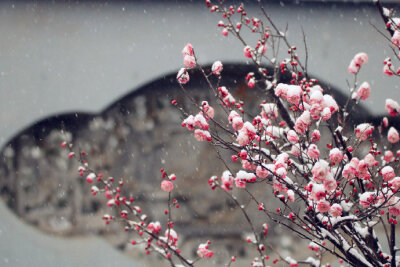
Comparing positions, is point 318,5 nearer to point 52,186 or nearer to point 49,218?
point 52,186

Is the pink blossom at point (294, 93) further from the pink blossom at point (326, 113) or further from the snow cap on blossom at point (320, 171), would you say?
the snow cap on blossom at point (320, 171)

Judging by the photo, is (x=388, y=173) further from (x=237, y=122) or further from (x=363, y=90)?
(x=237, y=122)

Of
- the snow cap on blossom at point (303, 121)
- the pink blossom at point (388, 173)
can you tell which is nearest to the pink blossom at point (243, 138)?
the snow cap on blossom at point (303, 121)

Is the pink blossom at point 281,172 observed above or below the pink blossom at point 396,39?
below

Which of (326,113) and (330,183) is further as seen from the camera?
(326,113)

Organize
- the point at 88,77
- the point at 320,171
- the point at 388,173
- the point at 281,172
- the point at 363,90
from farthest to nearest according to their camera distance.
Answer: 1. the point at 88,77
2. the point at 363,90
3. the point at 388,173
4. the point at 281,172
5. the point at 320,171

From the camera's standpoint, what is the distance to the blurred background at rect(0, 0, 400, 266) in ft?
14.3

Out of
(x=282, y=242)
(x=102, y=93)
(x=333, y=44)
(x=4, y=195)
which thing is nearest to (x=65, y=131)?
(x=102, y=93)

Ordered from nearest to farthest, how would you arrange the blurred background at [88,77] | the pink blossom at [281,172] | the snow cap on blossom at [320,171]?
the snow cap on blossom at [320,171] < the pink blossom at [281,172] < the blurred background at [88,77]

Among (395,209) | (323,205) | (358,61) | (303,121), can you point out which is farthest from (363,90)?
(323,205)

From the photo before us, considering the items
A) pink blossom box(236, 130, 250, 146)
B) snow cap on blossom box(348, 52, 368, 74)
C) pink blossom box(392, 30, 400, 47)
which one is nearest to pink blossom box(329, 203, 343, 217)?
pink blossom box(236, 130, 250, 146)

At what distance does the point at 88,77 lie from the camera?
4.38 metres

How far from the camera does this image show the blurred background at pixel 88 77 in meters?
4.34

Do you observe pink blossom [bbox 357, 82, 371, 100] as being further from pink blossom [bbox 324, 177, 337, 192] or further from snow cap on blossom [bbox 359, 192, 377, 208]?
pink blossom [bbox 324, 177, 337, 192]
